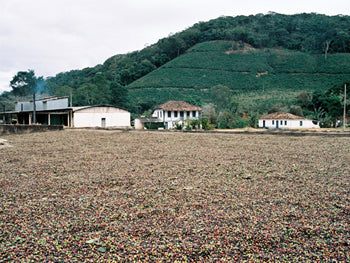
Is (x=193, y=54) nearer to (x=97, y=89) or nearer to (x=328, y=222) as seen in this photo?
(x=97, y=89)

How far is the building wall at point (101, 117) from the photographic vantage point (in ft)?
87.5

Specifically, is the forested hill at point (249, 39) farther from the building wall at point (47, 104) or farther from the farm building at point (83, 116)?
the farm building at point (83, 116)

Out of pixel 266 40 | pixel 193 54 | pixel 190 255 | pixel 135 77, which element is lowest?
pixel 190 255

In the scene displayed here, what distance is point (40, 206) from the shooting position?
3.61 meters

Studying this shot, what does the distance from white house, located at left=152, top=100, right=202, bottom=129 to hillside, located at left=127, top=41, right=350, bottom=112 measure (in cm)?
1132

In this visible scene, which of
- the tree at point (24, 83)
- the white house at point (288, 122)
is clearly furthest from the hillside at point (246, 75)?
the tree at point (24, 83)

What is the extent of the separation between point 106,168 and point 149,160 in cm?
136

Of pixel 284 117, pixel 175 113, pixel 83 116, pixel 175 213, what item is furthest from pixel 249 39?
pixel 175 213

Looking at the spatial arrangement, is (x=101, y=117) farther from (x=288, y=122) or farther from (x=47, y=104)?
(x=288, y=122)

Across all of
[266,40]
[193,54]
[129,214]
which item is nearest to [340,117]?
[129,214]

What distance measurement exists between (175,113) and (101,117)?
13423 millimetres

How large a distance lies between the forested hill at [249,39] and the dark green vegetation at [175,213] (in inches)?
2379

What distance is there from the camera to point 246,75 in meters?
68.6

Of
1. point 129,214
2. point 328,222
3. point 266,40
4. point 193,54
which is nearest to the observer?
point 328,222
